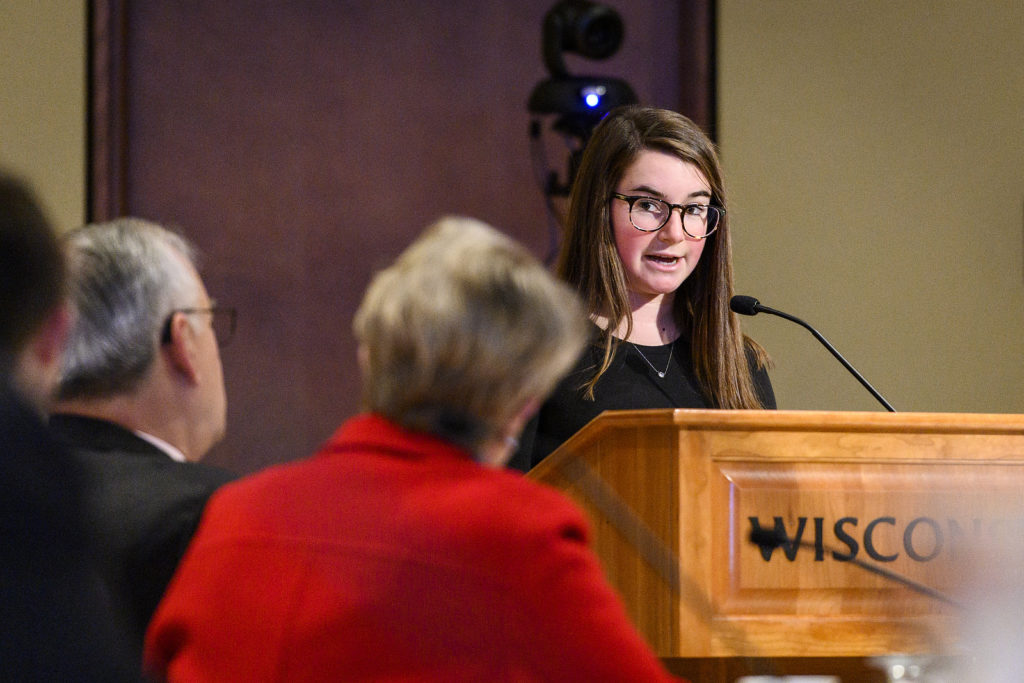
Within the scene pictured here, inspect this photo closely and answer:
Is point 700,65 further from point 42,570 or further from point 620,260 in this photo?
point 42,570

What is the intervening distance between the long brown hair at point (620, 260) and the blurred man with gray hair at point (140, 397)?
945 millimetres

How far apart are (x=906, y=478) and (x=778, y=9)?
8.62ft

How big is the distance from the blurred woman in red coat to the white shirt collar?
1.36ft

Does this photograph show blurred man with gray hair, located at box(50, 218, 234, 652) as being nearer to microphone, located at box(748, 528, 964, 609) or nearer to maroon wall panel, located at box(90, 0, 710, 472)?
microphone, located at box(748, 528, 964, 609)

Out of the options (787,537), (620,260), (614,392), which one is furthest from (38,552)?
(620,260)

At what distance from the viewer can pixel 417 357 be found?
1092 millimetres

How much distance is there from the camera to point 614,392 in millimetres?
2305

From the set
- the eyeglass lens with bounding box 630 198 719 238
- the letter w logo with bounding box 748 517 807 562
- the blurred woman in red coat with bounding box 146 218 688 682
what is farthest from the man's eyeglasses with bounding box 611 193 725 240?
the blurred woman in red coat with bounding box 146 218 688 682

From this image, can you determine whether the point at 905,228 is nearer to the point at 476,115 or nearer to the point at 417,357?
the point at 476,115

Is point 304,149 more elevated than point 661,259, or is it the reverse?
point 304,149

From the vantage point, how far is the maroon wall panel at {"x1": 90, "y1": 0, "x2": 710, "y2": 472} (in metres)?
Result: 3.88

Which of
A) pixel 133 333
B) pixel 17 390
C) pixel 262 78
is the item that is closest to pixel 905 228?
pixel 262 78

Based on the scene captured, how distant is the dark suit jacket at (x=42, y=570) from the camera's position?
812mm

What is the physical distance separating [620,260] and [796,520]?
32.2 inches
